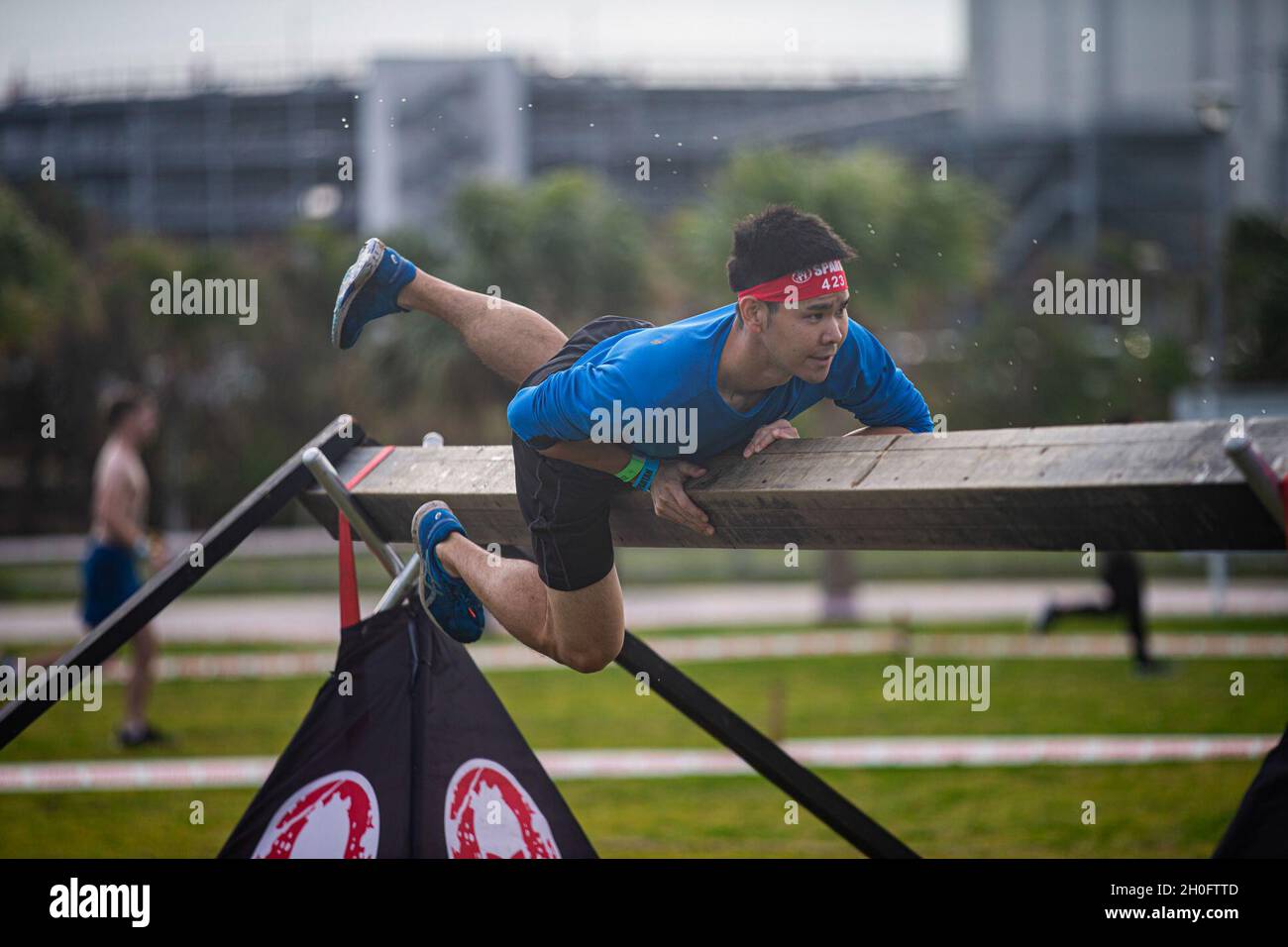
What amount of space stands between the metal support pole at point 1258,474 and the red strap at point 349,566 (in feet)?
8.40

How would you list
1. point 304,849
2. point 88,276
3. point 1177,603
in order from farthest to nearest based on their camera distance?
1. point 88,276
2. point 1177,603
3. point 304,849

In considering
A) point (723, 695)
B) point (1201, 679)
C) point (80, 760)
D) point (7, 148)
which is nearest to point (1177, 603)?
point (1201, 679)

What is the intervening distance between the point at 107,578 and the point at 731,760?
4135 mm

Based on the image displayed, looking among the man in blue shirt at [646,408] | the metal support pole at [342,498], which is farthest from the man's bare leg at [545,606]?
the metal support pole at [342,498]

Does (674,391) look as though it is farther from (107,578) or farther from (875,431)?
(107,578)

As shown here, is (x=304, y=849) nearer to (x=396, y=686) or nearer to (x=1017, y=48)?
(x=396, y=686)

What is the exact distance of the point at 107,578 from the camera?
31.1 feet

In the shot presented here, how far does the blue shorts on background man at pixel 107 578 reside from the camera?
30.9 feet

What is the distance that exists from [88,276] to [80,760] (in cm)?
2469

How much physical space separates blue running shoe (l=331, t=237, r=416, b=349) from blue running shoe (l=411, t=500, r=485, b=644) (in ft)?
1.97

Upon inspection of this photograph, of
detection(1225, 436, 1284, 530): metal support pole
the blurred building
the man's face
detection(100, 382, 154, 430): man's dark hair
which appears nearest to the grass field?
detection(100, 382, 154, 430): man's dark hair

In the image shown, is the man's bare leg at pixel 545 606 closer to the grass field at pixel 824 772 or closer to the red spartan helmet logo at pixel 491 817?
the red spartan helmet logo at pixel 491 817
